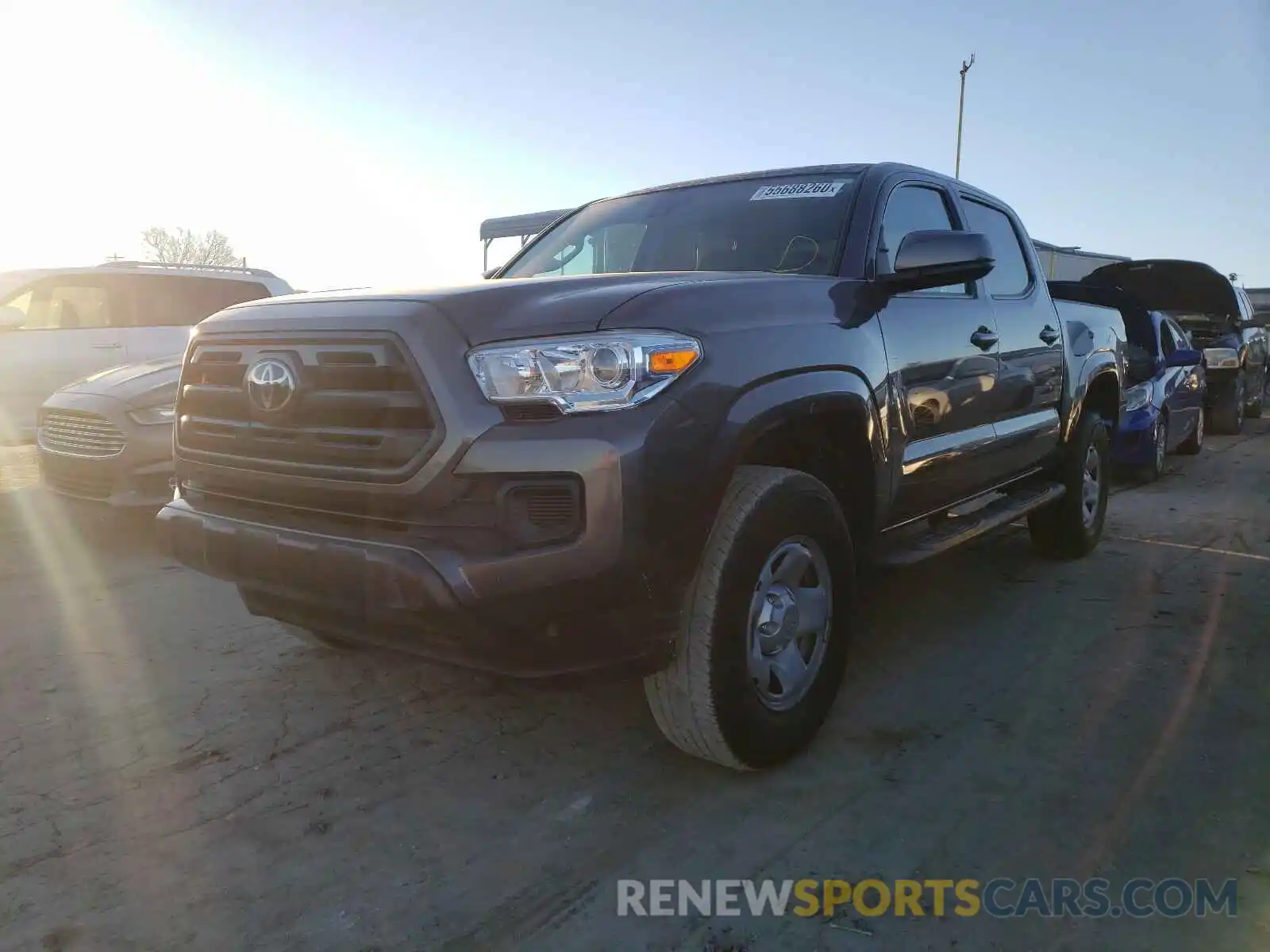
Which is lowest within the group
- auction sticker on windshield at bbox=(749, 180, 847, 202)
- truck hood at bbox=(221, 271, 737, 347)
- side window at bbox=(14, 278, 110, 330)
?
truck hood at bbox=(221, 271, 737, 347)

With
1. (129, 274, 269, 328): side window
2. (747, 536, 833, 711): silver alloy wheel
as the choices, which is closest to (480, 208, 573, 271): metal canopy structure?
(129, 274, 269, 328): side window

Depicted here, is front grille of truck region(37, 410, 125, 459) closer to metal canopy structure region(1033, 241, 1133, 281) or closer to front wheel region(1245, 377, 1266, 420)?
front wheel region(1245, 377, 1266, 420)

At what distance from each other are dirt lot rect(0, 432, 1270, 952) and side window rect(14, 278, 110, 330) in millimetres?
4634

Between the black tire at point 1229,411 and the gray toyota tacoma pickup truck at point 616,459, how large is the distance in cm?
1068

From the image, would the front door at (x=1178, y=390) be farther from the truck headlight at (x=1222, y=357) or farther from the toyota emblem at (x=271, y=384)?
the toyota emblem at (x=271, y=384)

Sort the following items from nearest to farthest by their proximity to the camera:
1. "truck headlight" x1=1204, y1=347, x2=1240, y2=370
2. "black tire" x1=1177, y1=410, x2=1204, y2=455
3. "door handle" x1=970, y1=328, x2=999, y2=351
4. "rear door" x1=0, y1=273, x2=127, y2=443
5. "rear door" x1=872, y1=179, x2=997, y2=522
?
"rear door" x1=872, y1=179, x2=997, y2=522
"door handle" x1=970, y1=328, x2=999, y2=351
"rear door" x1=0, y1=273, x2=127, y2=443
"black tire" x1=1177, y1=410, x2=1204, y2=455
"truck headlight" x1=1204, y1=347, x2=1240, y2=370

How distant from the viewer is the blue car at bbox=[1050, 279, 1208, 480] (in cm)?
807

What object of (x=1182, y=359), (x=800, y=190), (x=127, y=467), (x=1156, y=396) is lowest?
(x=127, y=467)

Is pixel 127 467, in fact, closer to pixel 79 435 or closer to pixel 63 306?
pixel 79 435

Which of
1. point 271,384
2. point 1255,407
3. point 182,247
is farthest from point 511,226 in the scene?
point 182,247

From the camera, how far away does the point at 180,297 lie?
831 centimetres

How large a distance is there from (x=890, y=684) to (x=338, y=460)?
216cm

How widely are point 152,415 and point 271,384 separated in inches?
132

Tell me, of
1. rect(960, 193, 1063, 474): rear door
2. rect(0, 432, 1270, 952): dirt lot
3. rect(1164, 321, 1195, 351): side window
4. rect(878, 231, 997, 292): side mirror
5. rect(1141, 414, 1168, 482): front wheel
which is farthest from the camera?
rect(1164, 321, 1195, 351): side window
